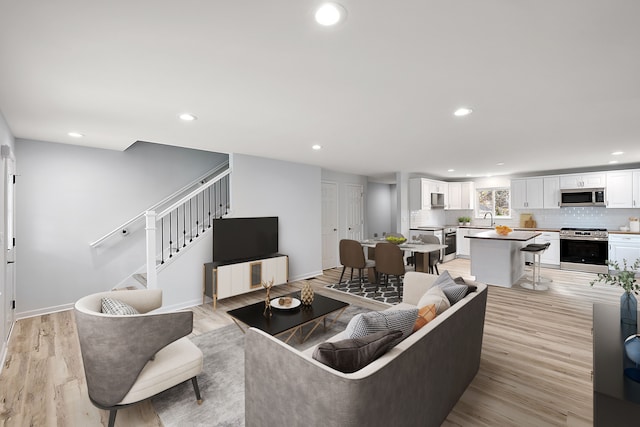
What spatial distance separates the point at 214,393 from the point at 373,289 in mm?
3416

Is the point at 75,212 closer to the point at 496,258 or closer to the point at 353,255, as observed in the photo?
the point at 353,255

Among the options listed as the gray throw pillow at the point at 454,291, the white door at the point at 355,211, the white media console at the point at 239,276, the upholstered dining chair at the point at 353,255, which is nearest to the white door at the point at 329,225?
the white door at the point at 355,211

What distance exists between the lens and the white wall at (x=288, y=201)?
16.6 ft

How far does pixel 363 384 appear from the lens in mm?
1196

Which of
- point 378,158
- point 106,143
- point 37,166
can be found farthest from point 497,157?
point 37,166

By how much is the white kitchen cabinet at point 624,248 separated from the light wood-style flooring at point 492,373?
2.39 metres

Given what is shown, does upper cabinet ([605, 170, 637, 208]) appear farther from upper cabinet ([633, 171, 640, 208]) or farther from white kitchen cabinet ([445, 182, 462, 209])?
white kitchen cabinet ([445, 182, 462, 209])

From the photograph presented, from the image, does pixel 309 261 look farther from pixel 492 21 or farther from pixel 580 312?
pixel 492 21

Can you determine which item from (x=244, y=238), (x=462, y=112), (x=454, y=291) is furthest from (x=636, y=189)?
(x=244, y=238)

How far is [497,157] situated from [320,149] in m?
3.33

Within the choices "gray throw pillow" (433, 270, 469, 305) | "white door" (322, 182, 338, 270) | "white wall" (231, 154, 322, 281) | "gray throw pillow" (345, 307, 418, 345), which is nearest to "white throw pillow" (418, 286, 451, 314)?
"gray throw pillow" (433, 270, 469, 305)

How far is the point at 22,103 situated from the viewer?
103 inches

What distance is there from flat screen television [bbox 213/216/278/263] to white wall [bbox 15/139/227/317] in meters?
0.52

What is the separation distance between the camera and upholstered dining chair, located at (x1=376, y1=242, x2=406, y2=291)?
4.61m
